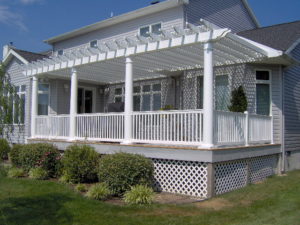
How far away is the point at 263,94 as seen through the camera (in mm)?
11227

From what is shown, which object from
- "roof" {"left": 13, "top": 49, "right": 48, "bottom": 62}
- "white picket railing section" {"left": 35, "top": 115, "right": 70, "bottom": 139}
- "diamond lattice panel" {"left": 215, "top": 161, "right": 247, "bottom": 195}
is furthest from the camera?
"roof" {"left": 13, "top": 49, "right": 48, "bottom": 62}

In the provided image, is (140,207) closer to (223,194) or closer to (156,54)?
(223,194)

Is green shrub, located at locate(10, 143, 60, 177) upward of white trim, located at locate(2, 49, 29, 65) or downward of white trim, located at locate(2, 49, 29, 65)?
downward

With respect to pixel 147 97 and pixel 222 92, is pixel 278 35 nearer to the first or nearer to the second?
pixel 222 92

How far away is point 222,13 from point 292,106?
5.22 m

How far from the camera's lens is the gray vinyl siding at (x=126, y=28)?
41.9 feet

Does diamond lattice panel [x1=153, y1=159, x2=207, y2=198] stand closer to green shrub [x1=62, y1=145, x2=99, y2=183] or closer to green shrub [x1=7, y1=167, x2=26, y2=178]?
green shrub [x1=62, y1=145, x2=99, y2=183]

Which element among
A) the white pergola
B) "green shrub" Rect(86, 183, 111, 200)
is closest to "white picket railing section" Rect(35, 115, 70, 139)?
the white pergola

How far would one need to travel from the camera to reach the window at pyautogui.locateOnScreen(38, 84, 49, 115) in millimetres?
14945

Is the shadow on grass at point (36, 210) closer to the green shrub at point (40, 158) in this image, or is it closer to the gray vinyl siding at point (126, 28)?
the green shrub at point (40, 158)

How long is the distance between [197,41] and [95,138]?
4621 mm

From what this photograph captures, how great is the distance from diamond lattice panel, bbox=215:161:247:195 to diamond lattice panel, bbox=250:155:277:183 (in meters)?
0.62

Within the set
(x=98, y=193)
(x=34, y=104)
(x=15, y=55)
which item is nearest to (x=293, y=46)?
(x=98, y=193)

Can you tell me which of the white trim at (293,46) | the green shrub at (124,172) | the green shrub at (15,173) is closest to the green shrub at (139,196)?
the green shrub at (124,172)
